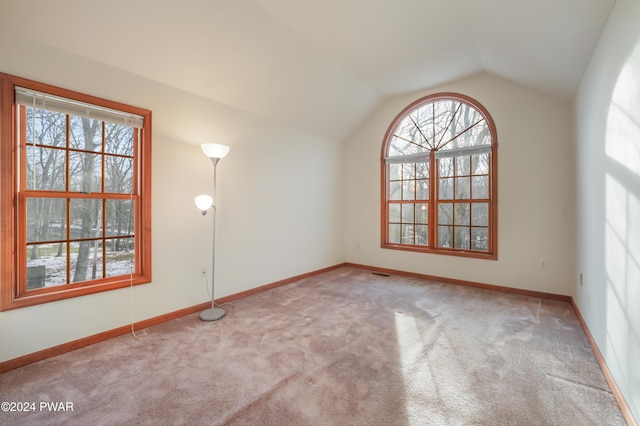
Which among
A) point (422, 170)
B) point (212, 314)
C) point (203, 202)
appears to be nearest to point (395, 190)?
point (422, 170)

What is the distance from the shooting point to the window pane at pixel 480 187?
13.5 feet

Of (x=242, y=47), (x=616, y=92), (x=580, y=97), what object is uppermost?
(x=242, y=47)

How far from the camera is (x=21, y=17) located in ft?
6.46

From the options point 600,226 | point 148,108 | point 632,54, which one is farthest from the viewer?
point 148,108

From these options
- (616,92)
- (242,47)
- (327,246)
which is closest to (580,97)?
(616,92)

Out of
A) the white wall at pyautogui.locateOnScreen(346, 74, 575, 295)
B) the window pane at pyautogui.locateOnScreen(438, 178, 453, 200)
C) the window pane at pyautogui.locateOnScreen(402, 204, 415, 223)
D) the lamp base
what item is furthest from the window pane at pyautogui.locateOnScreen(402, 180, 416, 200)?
the lamp base

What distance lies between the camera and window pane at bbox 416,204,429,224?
4684 millimetres

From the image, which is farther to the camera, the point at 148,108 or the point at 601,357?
the point at 148,108

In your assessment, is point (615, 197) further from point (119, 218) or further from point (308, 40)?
point (119, 218)

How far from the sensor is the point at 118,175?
2.66m

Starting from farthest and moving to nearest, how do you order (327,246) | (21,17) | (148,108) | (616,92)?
(327,246) → (148,108) → (21,17) → (616,92)

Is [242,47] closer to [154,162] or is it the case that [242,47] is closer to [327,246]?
[154,162]

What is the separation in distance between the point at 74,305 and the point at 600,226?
173 inches

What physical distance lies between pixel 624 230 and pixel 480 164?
268cm
